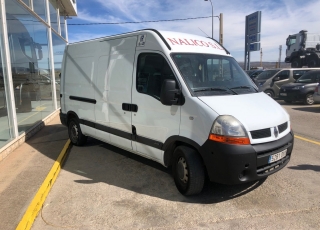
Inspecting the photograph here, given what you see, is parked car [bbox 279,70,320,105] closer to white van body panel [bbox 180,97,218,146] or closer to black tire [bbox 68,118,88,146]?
black tire [bbox 68,118,88,146]

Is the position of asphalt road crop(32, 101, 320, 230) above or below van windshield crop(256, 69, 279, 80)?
below

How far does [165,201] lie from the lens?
368 cm

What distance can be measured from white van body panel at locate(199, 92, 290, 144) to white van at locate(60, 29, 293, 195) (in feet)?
0.04

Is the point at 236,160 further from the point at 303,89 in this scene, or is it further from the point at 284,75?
the point at 284,75

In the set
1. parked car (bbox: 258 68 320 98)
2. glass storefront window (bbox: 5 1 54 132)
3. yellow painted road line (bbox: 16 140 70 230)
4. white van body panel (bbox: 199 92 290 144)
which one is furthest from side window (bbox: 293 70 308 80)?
yellow painted road line (bbox: 16 140 70 230)

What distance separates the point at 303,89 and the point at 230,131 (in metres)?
11.2

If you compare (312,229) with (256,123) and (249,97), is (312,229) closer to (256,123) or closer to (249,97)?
(256,123)

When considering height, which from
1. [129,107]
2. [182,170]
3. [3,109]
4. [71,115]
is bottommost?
[182,170]

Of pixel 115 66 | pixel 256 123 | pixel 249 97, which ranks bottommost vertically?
→ pixel 256 123

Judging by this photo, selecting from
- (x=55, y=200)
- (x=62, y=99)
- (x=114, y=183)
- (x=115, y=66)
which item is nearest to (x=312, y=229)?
(x=114, y=183)

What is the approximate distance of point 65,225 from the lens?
313 centimetres

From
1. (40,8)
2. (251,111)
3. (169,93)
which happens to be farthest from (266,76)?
(169,93)

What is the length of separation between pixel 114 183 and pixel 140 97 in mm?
1440

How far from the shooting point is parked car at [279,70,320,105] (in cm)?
1259
